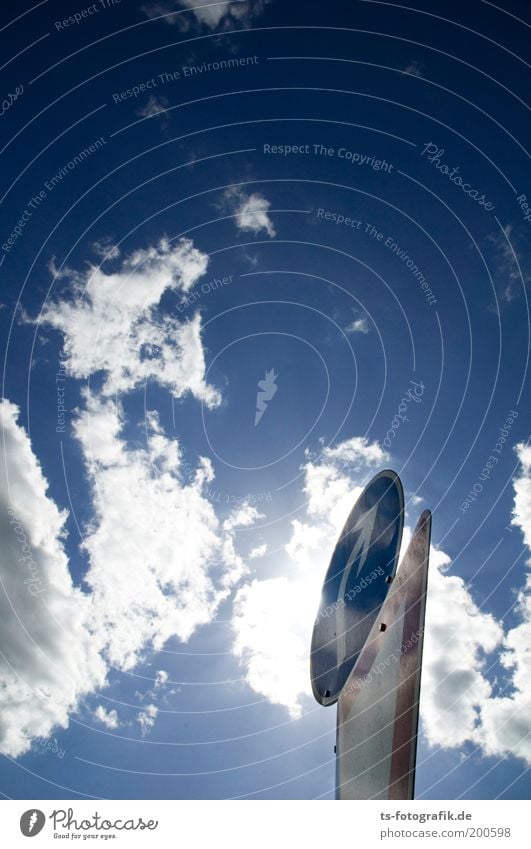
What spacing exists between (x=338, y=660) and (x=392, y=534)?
3.48 m

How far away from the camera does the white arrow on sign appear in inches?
405

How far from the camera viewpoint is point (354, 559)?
11.2 m
